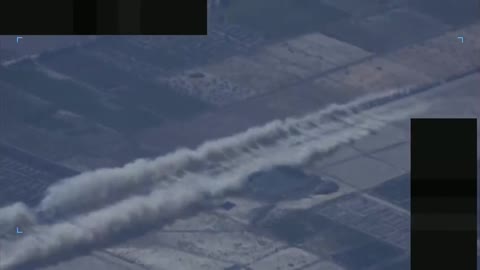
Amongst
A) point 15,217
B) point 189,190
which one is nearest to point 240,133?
point 189,190

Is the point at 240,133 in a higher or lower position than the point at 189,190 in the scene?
higher

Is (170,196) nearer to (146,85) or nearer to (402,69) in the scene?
(146,85)

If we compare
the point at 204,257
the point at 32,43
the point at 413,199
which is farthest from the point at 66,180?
the point at 413,199

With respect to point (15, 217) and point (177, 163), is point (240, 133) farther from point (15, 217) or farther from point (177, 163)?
point (15, 217)

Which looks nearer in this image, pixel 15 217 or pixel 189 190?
pixel 15 217
